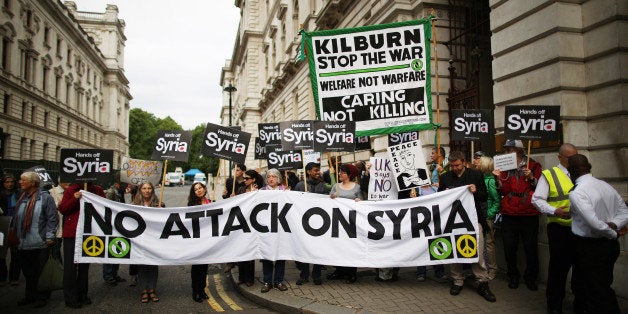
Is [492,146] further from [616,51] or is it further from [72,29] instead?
[72,29]

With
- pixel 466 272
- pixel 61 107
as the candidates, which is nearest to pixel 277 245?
pixel 466 272

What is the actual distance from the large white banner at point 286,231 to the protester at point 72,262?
4.4 inches

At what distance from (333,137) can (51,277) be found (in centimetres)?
460

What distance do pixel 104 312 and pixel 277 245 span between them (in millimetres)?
2451

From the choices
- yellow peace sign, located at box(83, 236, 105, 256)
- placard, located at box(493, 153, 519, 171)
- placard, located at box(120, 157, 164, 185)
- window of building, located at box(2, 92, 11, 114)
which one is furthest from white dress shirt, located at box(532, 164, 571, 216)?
window of building, located at box(2, 92, 11, 114)

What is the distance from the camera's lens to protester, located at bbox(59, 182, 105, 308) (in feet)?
18.5

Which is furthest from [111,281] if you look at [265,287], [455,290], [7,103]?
[7,103]

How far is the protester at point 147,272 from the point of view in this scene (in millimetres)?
5949

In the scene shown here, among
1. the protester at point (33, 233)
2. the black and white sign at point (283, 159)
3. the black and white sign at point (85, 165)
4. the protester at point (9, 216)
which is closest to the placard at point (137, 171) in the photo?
the protester at point (9, 216)

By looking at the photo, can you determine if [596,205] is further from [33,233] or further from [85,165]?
[33,233]

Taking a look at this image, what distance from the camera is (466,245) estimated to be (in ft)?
18.9

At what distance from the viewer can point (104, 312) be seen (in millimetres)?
5473

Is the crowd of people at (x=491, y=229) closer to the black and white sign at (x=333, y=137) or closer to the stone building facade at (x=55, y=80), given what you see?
Answer: the black and white sign at (x=333, y=137)

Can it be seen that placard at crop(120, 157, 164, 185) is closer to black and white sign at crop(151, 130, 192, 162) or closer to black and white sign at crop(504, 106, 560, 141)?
black and white sign at crop(151, 130, 192, 162)
